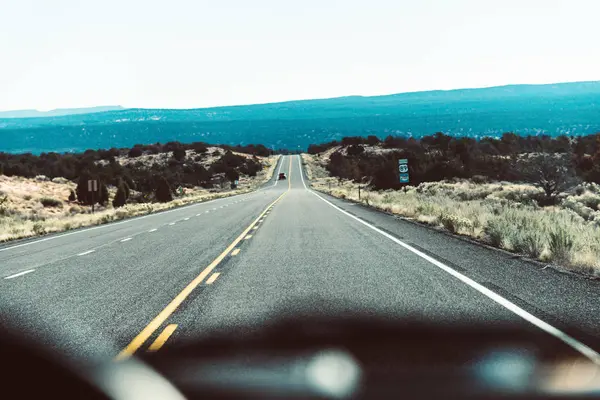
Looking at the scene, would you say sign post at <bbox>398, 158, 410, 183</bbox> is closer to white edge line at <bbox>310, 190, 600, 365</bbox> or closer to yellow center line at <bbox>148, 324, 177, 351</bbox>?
white edge line at <bbox>310, 190, 600, 365</bbox>

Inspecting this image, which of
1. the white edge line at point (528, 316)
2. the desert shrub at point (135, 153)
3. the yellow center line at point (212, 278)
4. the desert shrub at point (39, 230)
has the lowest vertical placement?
the desert shrub at point (135, 153)

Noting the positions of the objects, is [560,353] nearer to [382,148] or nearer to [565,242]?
[565,242]

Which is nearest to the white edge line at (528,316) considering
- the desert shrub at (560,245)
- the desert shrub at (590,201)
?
the desert shrub at (560,245)

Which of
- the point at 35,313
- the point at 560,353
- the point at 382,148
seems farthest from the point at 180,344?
the point at 382,148

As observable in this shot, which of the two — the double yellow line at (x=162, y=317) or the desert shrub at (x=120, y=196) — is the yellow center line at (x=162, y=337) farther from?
the desert shrub at (x=120, y=196)

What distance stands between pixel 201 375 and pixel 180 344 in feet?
2.97

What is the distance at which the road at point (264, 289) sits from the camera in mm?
5902

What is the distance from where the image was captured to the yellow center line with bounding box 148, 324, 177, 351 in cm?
521

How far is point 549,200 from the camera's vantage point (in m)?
33.4

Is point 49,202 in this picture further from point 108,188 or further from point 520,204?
point 520,204

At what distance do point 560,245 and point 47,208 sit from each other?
52926 millimetres

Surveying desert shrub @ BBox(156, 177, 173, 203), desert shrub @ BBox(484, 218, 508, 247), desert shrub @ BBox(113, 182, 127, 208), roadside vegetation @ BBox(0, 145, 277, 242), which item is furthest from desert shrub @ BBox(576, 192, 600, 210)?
desert shrub @ BBox(156, 177, 173, 203)

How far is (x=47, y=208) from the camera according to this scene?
54.5 m

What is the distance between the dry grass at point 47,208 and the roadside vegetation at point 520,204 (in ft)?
49.0
